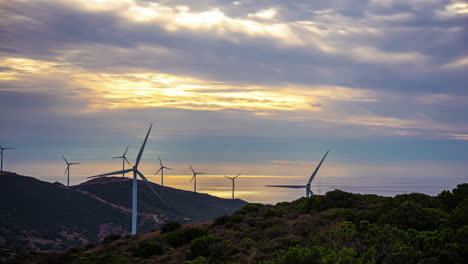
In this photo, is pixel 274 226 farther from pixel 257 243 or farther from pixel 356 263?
pixel 356 263

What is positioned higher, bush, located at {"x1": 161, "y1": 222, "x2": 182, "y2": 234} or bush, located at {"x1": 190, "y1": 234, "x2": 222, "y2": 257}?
bush, located at {"x1": 190, "y1": 234, "x2": 222, "y2": 257}

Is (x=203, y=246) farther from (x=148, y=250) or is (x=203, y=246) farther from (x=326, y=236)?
(x=326, y=236)

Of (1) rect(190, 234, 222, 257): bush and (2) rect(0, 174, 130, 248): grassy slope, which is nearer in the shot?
(1) rect(190, 234, 222, 257): bush

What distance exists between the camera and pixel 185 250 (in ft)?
134

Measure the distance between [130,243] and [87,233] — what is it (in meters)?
130

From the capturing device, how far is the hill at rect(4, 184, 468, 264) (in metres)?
25.7

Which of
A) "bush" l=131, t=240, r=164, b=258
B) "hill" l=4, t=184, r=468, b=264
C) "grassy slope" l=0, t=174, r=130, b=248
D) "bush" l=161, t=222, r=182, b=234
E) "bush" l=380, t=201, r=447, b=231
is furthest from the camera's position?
"grassy slope" l=0, t=174, r=130, b=248

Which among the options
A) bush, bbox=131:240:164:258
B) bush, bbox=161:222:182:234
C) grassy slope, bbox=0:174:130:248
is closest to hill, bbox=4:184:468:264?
bush, bbox=161:222:182:234

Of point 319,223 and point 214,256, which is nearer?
point 214,256

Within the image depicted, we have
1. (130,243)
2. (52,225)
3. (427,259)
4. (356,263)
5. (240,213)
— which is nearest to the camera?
(356,263)

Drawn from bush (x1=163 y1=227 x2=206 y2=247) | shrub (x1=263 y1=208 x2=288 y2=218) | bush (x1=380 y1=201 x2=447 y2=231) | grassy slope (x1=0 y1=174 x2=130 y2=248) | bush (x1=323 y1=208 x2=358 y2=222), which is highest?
bush (x1=380 y1=201 x2=447 y2=231)

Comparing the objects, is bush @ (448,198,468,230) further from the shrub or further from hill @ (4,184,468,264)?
the shrub

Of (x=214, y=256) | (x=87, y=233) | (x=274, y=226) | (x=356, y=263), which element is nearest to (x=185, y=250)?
(x=214, y=256)

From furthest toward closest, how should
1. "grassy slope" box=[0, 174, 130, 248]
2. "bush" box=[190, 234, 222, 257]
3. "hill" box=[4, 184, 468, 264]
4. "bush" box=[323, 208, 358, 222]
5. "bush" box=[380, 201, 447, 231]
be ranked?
"grassy slope" box=[0, 174, 130, 248] → "bush" box=[190, 234, 222, 257] → "bush" box=[323, 208, 358, 222] → "bush" box=[380, 201, 447, 231] → "hill" box=[4, 184, 468, 264]
